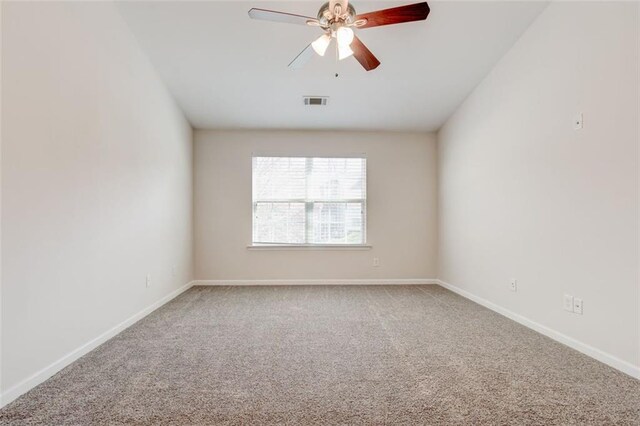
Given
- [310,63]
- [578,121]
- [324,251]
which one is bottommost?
[324,251]

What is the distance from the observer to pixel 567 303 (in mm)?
2412

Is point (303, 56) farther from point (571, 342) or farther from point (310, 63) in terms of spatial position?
point (571, 342)

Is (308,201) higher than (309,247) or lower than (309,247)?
higher

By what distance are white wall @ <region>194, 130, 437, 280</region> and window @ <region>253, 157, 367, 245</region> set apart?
131mm

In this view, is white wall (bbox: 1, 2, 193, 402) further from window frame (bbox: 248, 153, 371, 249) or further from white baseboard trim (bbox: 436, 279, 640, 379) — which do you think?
white baseboard trim (bbox: 436, 279, 640, 379)

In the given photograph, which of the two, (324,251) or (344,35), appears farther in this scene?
(324,251)

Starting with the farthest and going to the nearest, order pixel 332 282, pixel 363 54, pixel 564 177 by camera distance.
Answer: pixel 332 282
pixel 363 54
pixel 564 177

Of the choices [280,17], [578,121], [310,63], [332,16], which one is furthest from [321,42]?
[578,121]

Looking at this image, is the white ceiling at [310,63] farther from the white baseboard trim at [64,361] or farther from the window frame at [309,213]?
the white baseboard trim at [64,361]

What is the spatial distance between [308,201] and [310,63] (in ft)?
6.14

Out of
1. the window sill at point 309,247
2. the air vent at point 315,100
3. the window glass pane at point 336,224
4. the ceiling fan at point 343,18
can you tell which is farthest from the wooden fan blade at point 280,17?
the window sill at point 309,247

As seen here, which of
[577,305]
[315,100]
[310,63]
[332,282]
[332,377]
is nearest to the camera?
[332,377]

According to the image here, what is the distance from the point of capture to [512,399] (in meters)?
1.64

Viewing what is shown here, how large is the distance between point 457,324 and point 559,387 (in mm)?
1093
